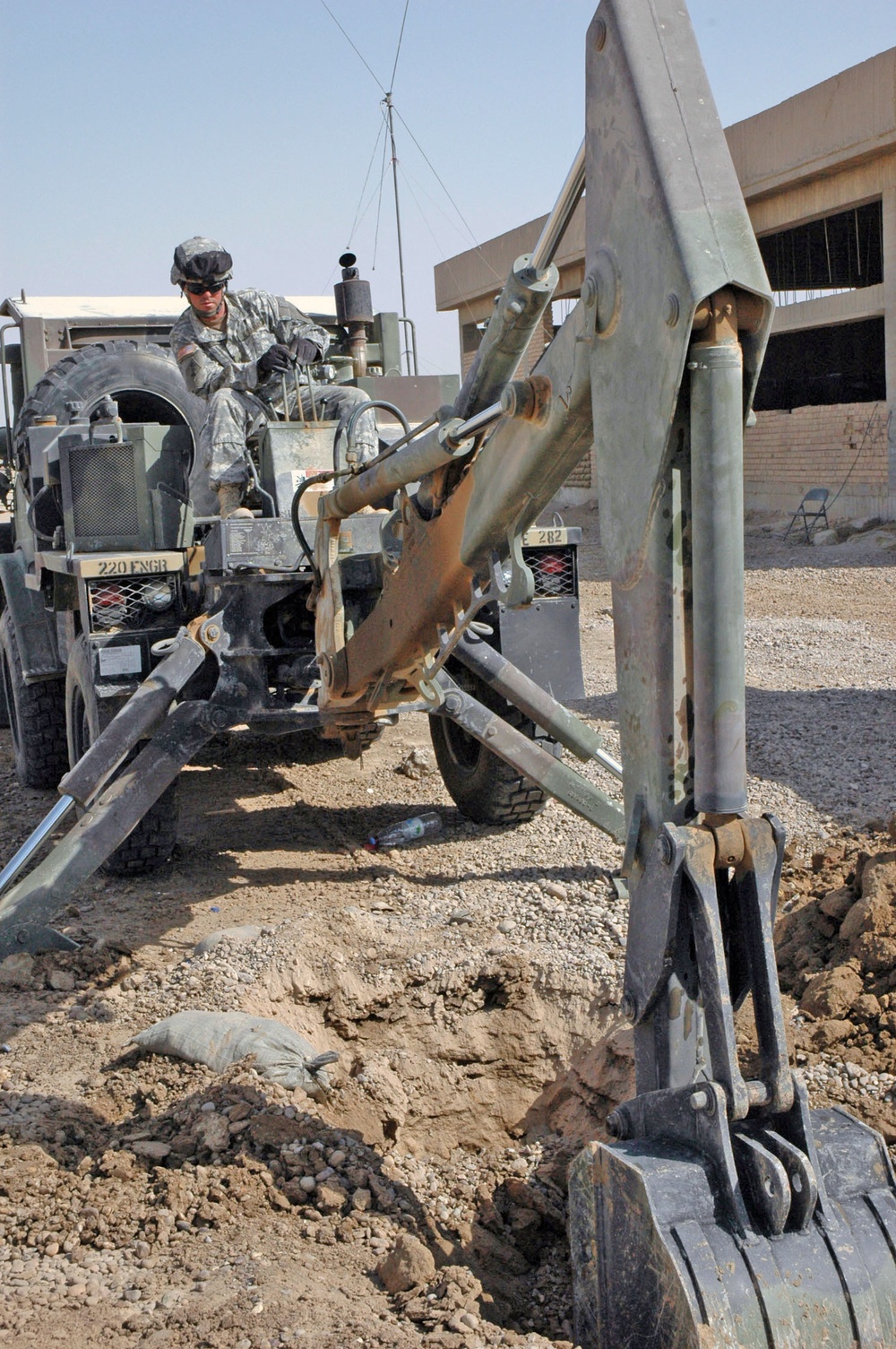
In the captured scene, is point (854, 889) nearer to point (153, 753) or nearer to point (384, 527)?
point (384, 527)

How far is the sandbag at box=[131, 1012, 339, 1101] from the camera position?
3613mm

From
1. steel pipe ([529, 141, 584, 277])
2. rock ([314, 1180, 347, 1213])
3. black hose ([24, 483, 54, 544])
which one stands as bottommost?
rock ([314, 1180, 347, 1213])

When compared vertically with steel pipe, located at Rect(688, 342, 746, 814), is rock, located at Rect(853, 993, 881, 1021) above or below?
below

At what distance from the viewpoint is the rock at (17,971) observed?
456 cm

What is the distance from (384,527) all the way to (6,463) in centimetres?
486

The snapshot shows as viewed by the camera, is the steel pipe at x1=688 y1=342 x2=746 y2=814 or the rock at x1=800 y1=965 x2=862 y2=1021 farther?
the rock at x1=800 y1=965 x2=862 y2=1021

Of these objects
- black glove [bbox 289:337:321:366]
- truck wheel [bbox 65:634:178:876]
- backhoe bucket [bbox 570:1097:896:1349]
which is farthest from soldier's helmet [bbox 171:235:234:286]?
backhoe bucket [bbox 570:1097:896:1349]

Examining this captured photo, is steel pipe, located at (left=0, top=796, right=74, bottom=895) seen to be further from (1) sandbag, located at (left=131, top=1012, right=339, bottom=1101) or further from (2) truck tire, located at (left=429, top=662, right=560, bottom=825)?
(2) truck tire, located at (left=429, top=662, right=560, bottom=825)

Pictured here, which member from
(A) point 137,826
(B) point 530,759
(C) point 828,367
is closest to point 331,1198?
(B) point 530,759

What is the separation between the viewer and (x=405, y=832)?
6.03 metres

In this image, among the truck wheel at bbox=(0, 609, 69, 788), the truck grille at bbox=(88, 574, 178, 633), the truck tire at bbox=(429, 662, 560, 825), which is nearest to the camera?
the truck grille at bbox=(88, 574, 178, 633)

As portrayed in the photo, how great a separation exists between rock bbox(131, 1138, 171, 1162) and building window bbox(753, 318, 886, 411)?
67.6ft

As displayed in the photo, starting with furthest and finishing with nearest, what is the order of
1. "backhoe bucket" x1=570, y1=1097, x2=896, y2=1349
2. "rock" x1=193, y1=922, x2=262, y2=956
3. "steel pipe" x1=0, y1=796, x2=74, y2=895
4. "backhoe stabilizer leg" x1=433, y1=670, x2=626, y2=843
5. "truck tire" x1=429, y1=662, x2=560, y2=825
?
1. "truck tire" x1=429, y1=662, x2=560, y2=825
2. "backhoe stabilizer leg" x1=433, y1=670, x2=626, y2=843
3. "steel pipe" x1=0, y1=796, x2=74, y2=895
4. "rock" x1=193, y1=922, x2=262, y2=956
5. "backhoe bucket" x1=570, y1=1097, x2=896, y2=1349

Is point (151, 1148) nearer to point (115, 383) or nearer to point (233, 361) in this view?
point (233, 361)
